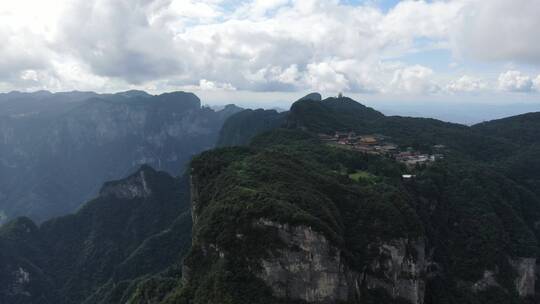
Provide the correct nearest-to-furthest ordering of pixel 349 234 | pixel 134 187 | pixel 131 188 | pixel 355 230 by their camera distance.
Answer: pixel 349 234, pixel 355 230, pixel 134 187, pixel 131 188

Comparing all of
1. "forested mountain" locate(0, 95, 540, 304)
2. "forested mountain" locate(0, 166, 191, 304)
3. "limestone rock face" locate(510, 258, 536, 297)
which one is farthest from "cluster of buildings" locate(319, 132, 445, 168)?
"forested mountain" locate(0, 166, 191, 304)

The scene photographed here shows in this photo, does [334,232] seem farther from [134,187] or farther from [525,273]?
[134,187]

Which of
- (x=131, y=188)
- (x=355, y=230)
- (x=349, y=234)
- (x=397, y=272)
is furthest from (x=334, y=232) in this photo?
(x=131, y=188)

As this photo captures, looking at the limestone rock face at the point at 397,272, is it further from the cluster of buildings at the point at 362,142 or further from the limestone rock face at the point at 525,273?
the cluster of buildings at the point at 362,142

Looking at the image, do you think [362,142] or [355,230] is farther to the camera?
[362,142]

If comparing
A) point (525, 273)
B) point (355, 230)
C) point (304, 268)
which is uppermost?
point (355, 230)

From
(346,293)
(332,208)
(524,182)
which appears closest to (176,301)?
(346,293)

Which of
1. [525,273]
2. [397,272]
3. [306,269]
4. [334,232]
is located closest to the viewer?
[306,269]

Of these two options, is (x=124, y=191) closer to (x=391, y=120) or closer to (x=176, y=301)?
(x=391, y=120)
